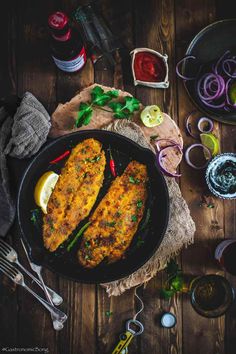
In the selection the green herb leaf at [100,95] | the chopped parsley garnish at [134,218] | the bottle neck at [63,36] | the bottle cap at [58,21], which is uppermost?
the bottle cap at [58,21]

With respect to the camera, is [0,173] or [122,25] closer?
[0,173]

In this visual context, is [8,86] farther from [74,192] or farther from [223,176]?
[223,176]

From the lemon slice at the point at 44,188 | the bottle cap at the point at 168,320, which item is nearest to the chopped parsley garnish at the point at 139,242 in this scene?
the bottle cap at the point at 168,320

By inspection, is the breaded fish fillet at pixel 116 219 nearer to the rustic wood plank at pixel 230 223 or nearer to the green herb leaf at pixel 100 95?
the green herb leaf at pixel 100 95

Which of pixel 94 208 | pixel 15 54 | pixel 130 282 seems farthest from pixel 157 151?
pixel 15 54

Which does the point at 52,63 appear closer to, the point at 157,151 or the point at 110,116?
the point at 110,116

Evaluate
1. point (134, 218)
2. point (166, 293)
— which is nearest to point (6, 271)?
point (134, 218)

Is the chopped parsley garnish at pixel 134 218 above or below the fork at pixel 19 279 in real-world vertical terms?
above
